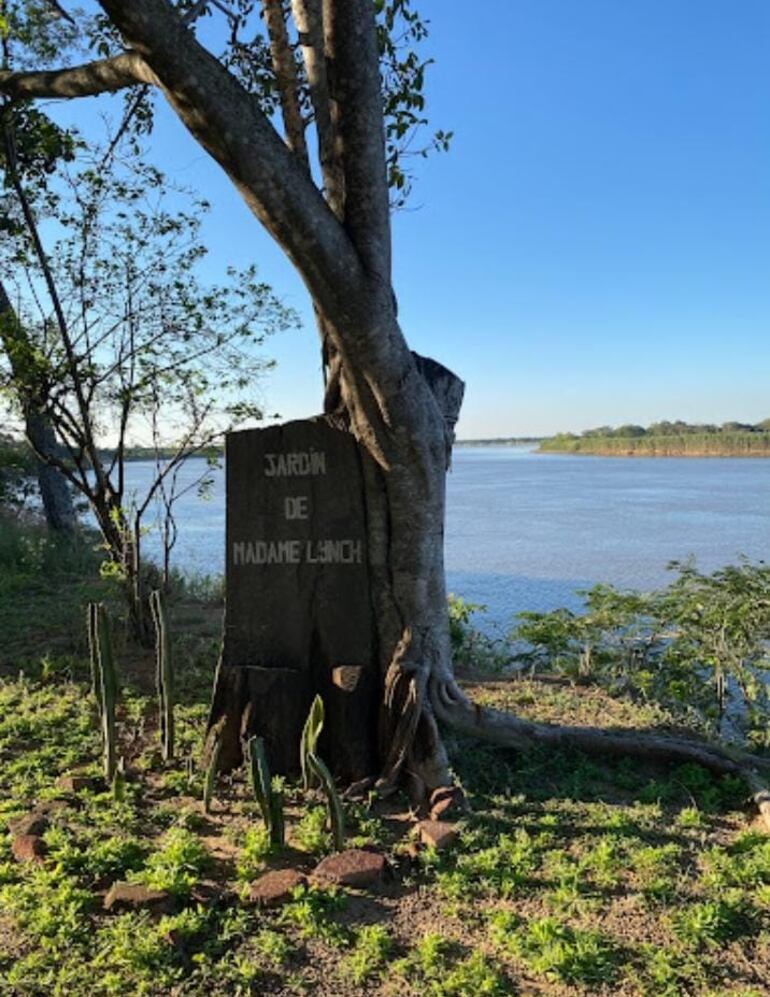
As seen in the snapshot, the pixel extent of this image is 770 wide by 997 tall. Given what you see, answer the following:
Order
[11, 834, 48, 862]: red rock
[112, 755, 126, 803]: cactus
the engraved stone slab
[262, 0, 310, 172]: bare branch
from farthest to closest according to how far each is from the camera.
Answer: [262, 0, 310, 172]: bare branch, the engraved stone slab, [112, 755, 126, 803]: cactus, [11, 834, 48, 862]: red rock

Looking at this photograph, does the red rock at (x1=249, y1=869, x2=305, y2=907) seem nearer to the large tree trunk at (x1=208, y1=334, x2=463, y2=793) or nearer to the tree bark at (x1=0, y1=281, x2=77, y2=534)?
the large tree trunk at (x1=208, y1=334, x2=463, y2=793)

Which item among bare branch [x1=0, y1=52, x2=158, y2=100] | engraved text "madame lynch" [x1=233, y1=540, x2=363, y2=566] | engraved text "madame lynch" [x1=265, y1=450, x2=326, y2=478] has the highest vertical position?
bare branch [x1=0, y1=52, x2=158, y2=100]

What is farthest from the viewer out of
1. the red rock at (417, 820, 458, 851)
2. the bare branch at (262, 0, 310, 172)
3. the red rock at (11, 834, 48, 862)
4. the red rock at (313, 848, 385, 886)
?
the bare branch at (262, 0, 310, 172)

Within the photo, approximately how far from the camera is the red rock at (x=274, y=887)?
9.76ft

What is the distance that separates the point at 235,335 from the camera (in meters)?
6.99

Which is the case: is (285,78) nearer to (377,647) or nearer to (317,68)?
(317,68)

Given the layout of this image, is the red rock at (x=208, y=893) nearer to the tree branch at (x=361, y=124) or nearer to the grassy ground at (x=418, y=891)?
the grassy ground at (x=418, y=891)

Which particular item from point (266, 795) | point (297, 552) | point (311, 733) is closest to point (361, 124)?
point (297, 552)

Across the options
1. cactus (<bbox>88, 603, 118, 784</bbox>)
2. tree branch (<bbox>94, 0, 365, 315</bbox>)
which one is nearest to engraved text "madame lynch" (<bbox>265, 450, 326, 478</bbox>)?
tree branch (<bbox>94, 0, 365, 315</bbox>)

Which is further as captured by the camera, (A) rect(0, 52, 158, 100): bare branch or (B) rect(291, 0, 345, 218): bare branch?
(B) rect(291, 0, 345, 218): bare branch

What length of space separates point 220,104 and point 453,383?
1777 mm

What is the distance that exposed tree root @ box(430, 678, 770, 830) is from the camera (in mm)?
4199

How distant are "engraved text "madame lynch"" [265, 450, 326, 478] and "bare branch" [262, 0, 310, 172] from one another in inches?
72.2

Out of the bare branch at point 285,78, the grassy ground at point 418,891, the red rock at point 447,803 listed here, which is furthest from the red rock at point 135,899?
the bare branch at point 285,78
